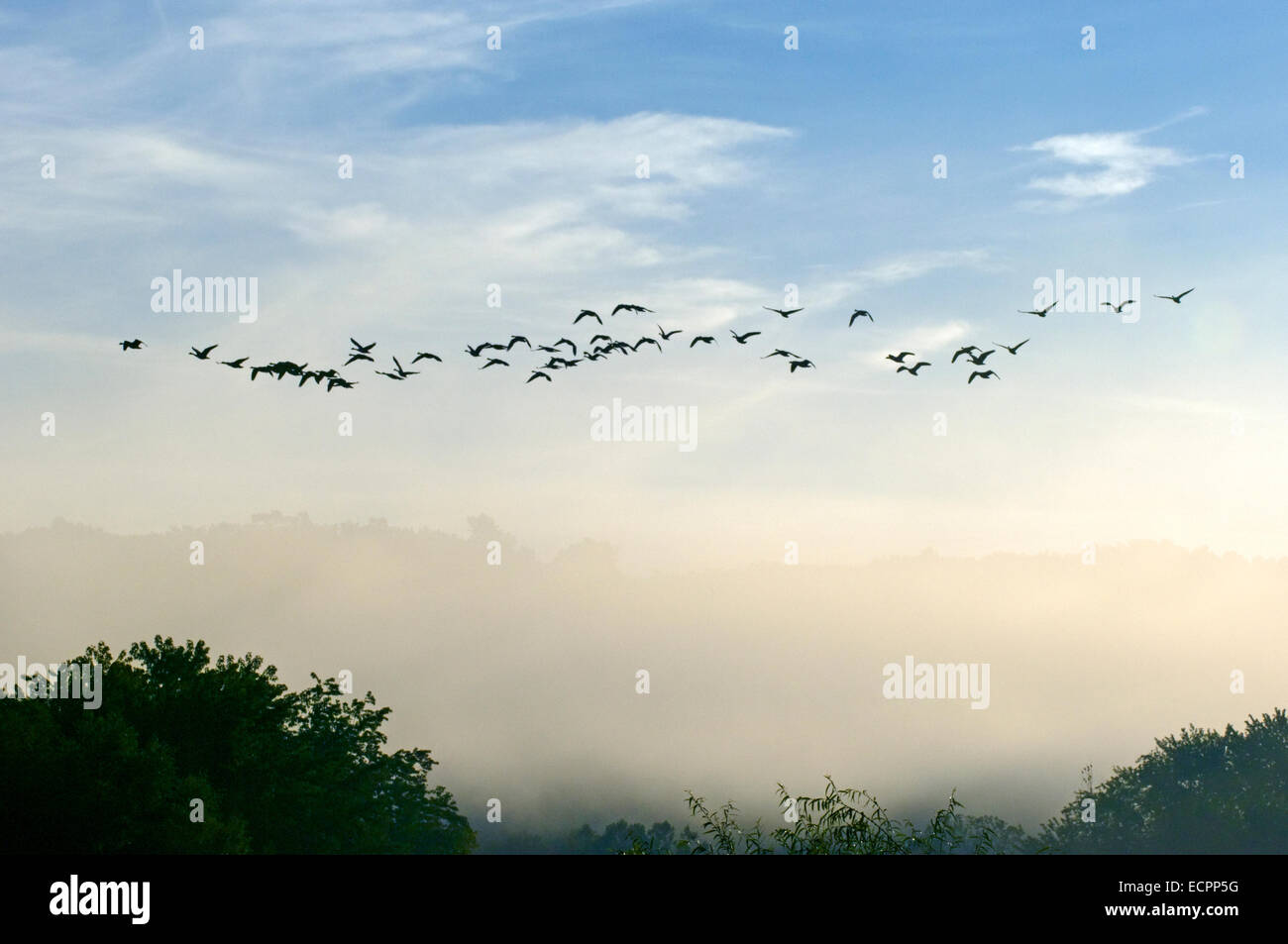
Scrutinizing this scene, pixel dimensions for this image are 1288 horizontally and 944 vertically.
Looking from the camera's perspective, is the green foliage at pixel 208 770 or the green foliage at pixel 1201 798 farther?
the green foliage at pixel 1201 798

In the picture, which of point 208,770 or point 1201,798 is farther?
point 1201,798

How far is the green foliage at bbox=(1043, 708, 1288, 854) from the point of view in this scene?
115688mm

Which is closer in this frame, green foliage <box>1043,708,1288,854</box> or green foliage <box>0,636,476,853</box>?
green foliage <box>0,636,476,853</box>

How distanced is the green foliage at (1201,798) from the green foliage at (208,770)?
6674 centimetres

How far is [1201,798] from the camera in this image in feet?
391

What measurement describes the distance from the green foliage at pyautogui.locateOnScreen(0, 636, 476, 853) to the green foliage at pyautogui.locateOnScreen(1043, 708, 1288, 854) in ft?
219

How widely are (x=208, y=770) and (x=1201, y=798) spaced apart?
91.6 meters

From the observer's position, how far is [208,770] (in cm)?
6047

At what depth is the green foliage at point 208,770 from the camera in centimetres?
4728
